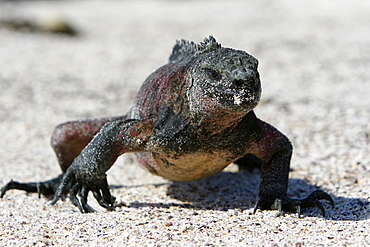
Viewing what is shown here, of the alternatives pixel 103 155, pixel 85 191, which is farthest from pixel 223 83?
pixel 85 191

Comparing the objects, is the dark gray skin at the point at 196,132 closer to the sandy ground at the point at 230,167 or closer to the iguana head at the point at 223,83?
the iguana head at the point at 223,83

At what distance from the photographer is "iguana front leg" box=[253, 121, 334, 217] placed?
366cm

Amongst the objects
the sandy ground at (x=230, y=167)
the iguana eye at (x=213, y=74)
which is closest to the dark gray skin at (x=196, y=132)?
the iguana eye at (x=213, y=74)

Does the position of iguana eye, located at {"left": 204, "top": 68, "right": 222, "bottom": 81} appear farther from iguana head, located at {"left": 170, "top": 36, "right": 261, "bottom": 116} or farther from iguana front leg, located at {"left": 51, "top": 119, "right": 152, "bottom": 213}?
iguana front leg, located at {"left": 51, "top": 119, "right": 152, "bottom": 213}

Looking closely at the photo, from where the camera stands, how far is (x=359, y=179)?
436cm

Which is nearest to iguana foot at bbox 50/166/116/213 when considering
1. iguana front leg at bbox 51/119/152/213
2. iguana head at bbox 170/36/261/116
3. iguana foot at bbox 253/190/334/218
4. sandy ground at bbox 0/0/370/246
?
iguana front leg at bbox 51/119/152/213

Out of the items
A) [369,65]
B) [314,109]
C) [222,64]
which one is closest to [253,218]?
[222,64]

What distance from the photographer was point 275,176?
3826 millimetres

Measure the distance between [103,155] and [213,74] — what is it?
109 centimetres

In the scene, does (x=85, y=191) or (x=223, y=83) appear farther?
(x=85, y=191)

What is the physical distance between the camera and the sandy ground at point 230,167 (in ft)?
10.5

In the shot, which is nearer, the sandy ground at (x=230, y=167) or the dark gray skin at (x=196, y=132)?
the dark gray skin at (x=196, y=132)

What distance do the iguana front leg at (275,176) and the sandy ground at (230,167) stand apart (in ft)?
0.39

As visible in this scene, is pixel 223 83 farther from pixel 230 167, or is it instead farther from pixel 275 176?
pixel 230 167
